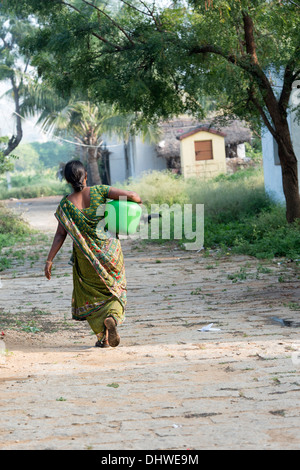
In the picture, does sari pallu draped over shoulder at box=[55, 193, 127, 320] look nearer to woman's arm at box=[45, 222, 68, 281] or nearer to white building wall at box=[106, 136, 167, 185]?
woman's arm at box=[45, 222, 68, 281]

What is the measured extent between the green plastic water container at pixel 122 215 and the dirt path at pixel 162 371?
3.72 ft

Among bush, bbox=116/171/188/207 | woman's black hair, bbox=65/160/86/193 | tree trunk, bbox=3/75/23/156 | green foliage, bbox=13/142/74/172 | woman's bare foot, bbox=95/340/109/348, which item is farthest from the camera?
green foliage, bbox=13/142/74/172

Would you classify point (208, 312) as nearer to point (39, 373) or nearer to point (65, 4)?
point (39, 373)

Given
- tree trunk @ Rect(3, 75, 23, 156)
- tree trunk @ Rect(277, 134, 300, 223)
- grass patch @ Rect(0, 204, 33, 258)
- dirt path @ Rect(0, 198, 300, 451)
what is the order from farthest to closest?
tree trunk @ Rect(3, 75, 23, 156)
grass patch @ Rect(0, 204, 33, 258)
tree trunk @ Rect(277, 134, 300, 223)
dirt path @ Rect(0, 198, 300, 451)

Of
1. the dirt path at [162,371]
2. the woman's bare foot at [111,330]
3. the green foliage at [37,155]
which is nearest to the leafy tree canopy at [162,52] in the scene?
the dirt path at [162,371]

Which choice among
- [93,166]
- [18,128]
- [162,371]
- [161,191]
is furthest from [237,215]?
[18,128]

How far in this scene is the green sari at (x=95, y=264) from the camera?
19.6ft

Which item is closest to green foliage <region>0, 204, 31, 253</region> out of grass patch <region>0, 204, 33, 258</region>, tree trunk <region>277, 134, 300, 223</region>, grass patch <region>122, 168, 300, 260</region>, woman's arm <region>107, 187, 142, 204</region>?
grass patch <region>0, 204, 33, 258</region>

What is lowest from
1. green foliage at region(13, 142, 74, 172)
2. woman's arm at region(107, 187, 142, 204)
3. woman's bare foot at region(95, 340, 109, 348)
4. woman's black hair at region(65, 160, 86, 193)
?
woman's bare foot at region(95, 340, 109, 348)

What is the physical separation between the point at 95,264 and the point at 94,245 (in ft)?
0.59

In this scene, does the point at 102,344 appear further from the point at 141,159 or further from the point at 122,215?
the point at 141,159

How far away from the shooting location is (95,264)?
600cm

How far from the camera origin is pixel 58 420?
12.7 feet

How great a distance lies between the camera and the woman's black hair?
19.3 ft
